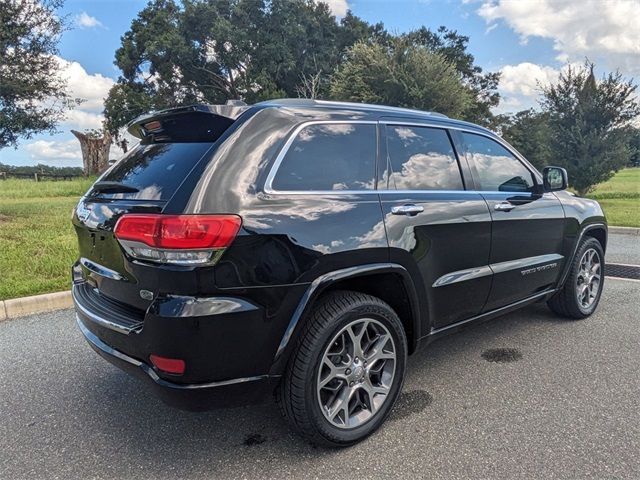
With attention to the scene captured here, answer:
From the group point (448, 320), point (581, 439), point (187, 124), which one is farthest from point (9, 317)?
point (581, 439)

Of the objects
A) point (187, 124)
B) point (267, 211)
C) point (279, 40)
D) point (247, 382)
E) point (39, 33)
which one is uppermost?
point (279, 40)

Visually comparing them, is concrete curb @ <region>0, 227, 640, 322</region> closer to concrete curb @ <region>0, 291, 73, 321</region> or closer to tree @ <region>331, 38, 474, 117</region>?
concrete curb @ <region>0, 291, 73, 321</region>

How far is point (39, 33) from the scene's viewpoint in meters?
9.79

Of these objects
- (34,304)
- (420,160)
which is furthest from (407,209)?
(34,304)

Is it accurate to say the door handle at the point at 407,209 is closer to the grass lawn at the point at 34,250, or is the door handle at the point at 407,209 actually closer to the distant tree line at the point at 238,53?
the grass lawn at the point at 34,250

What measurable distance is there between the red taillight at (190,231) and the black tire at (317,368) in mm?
632

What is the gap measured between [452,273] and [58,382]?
282 cm

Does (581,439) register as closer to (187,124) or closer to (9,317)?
(187,124)

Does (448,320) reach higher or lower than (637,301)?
higher

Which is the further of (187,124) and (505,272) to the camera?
(505,272)

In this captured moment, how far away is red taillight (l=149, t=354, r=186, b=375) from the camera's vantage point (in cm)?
207

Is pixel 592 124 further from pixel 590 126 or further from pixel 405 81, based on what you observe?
pixel 405 81

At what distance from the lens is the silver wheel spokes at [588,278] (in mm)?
4488

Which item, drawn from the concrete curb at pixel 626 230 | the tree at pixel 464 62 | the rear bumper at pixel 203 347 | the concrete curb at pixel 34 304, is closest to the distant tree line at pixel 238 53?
the tree at pixel 464 62
